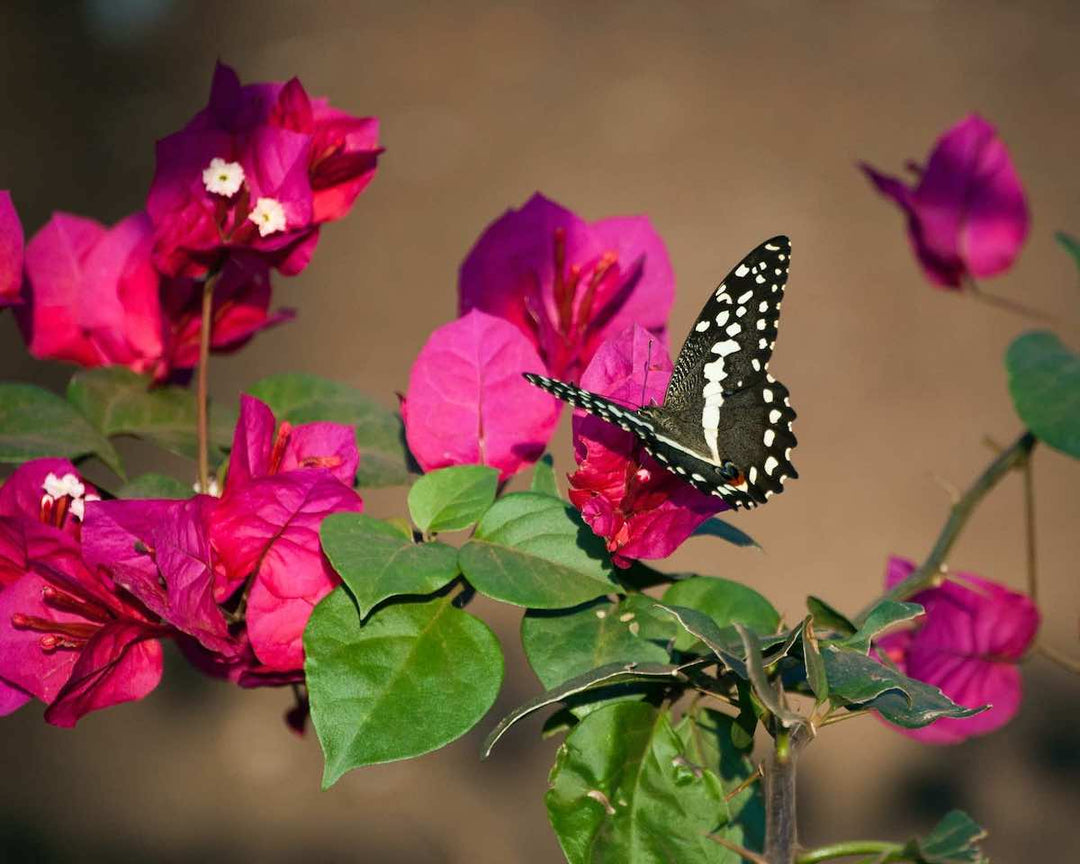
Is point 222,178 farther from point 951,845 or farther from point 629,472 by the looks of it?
point 951,845

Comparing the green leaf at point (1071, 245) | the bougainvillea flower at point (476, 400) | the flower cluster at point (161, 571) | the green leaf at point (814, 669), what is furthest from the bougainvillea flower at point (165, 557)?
the green leaf at point (1071, 245)

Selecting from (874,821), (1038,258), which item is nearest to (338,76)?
(1038,258)

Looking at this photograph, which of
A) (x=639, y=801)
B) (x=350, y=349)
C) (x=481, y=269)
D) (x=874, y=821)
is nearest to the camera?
(x=639, y=801)

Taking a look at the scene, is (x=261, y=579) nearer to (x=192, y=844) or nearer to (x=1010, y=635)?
(x=1010, y=635)

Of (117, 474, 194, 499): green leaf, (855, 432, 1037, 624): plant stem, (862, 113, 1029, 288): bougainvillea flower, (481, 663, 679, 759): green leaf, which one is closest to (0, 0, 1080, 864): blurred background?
(862, 113, 1029, 288): bougainvillea flower

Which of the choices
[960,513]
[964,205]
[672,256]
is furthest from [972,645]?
[672,256]

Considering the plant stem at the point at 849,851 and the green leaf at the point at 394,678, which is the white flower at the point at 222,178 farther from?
the plant stem at the point at 849,851
